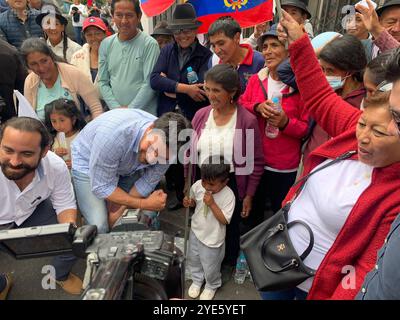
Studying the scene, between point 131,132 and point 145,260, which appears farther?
point 131,132

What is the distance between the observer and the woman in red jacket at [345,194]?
1.22 meters

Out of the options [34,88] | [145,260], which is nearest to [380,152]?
[145,260]

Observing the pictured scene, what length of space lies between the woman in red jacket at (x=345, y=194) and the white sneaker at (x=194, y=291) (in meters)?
1.24

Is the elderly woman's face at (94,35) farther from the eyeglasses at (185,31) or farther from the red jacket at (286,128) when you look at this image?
the red jacket at (286,128)

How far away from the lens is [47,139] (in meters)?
2.26

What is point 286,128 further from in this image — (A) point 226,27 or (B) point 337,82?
(A) point 226,27

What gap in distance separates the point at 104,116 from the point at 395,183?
1816 millimetres

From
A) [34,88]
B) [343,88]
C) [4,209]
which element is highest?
[343,88]

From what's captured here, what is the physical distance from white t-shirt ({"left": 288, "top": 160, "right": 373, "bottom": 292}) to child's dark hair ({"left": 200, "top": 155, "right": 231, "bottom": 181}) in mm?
817

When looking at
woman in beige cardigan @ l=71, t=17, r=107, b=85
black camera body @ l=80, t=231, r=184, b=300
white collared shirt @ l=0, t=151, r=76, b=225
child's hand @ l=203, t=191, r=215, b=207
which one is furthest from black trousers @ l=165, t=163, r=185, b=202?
black camera body @ l=80, t=231, r=184, b=300

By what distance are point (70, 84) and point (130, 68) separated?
595 mm

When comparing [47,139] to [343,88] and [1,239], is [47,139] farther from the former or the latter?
[343,88]

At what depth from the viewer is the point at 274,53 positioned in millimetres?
2525

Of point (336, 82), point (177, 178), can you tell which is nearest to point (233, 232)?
point (177, 178)
